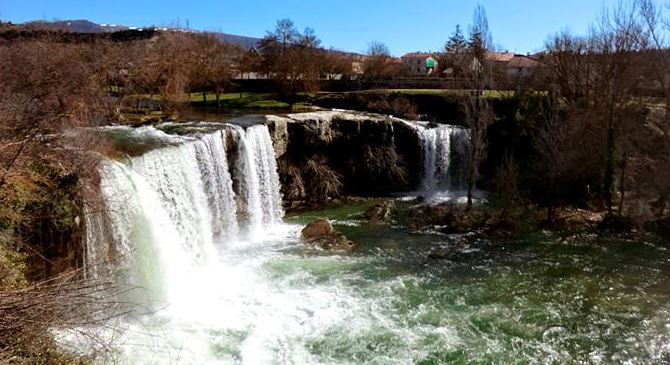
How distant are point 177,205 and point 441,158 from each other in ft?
50.7

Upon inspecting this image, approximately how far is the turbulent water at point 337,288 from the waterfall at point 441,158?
788 cm

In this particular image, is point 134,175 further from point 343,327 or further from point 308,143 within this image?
point 308,143

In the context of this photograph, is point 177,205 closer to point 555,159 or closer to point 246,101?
point 555,159

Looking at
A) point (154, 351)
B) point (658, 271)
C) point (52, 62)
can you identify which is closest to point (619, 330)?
point (658, 271)

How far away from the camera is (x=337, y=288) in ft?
47.4

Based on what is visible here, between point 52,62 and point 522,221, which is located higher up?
point 52,62

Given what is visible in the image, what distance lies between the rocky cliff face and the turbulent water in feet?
16.1

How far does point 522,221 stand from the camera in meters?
20.9

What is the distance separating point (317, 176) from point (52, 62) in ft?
38.6

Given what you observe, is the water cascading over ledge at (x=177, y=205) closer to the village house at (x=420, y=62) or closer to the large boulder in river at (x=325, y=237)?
the large boulder in river at (x=325, y=237)

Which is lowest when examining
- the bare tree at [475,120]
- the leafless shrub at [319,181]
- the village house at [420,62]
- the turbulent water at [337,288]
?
the turbulent water at [337,288]

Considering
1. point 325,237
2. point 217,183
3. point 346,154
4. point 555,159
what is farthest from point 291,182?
point 555,159

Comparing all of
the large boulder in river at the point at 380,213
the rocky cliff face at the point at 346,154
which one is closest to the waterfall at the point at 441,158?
the rocky cliff face at the point at 346,154

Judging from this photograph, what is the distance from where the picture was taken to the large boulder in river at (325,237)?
17891 millimetres
